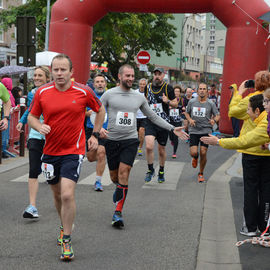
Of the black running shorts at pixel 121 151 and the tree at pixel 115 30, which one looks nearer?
the black running shorts at pixel 121 151

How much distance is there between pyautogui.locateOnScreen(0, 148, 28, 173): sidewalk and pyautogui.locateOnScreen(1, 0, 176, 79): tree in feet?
39.8

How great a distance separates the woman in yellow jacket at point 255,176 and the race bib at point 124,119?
1.33 meters

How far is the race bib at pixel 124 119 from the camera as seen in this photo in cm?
662

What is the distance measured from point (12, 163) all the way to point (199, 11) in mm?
7271

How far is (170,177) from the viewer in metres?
10.4

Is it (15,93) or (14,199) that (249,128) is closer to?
(14,199)

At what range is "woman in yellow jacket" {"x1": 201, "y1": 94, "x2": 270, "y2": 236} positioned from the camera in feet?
18.3

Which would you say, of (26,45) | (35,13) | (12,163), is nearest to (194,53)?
(35,13)

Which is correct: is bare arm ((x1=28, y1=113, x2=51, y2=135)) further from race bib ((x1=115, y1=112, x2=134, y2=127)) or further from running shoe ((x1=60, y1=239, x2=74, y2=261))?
race bib ((x1=115, y1=112, x2=134, y2=127))

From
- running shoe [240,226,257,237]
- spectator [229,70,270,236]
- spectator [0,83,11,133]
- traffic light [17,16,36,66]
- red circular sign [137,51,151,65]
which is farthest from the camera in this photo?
red circular sign [137,51,151,65]

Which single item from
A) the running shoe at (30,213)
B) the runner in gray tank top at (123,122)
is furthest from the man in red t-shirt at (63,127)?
the runner in gray tank top at (123,122)

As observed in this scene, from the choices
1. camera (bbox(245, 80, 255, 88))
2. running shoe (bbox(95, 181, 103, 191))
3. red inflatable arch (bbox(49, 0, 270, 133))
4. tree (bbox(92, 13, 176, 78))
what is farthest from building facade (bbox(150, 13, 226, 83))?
camera (bbox(245, 80, 255, 88))

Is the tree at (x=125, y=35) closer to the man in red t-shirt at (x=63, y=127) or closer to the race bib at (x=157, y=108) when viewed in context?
the race bib at (x=157, y=108)

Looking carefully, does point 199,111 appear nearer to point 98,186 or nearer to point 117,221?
point 98,186
